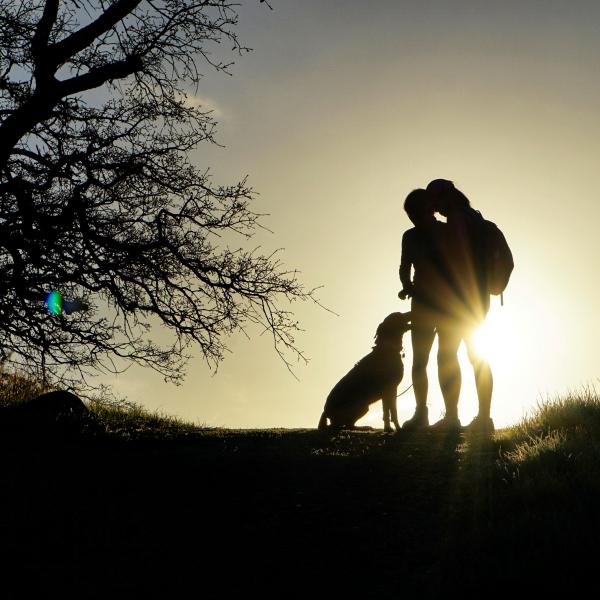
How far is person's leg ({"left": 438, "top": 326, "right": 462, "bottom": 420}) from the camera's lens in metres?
8.02

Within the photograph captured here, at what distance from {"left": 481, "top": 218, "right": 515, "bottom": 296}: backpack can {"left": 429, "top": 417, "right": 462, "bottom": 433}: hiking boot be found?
5.59 feet

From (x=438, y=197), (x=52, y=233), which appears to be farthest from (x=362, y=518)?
(x=52, y=233)

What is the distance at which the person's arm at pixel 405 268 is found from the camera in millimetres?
8117

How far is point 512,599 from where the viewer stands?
3.49 meters

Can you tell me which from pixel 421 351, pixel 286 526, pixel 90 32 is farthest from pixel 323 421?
pixel 90 32

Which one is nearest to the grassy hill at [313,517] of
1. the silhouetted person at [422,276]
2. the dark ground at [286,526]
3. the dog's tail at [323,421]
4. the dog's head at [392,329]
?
the dark ground at [286,526]

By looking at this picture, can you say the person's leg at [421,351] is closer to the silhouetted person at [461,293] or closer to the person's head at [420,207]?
the silhouetted person at [461,293]

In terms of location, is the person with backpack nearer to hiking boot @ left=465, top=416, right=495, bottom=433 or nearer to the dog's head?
hiking boot @ left=465, top=416, right=495, bottom=433

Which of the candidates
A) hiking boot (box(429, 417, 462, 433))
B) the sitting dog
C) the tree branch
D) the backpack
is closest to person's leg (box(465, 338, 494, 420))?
hiking boot (box(429, 417, 462, 433))

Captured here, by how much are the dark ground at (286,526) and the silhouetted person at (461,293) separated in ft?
3.33

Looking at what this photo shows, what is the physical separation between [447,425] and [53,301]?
5415mm

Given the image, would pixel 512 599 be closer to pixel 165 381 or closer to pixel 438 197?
pixel 438 197

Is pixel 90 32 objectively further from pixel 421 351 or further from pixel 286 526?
pixel 286 526

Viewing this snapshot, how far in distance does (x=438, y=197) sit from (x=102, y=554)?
17.4 ft
